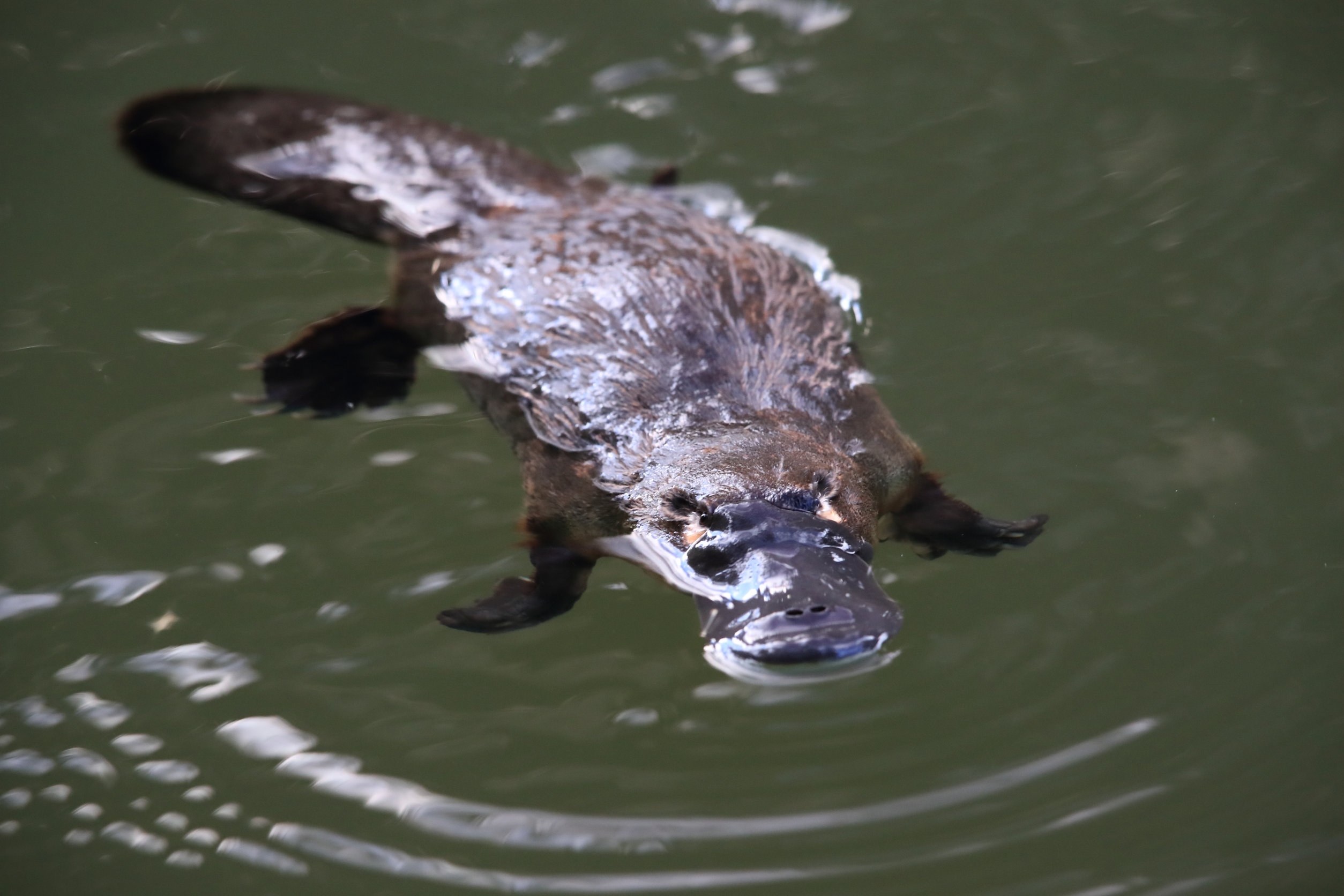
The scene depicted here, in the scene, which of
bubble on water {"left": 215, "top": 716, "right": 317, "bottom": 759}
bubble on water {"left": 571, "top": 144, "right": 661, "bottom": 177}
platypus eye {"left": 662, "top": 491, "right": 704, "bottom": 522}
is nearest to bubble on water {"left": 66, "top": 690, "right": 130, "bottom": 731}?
bubble on water {"left": 215, "top": 716, "right": 317, "bottom": 759}

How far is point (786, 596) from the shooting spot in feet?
7.60

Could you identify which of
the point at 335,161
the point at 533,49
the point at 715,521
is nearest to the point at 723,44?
the point at 533,49

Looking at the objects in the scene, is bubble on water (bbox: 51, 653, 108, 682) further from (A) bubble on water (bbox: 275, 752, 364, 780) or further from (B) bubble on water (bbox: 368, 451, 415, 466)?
(B) bubble on water (bbox: 368, 451, 415, 466)

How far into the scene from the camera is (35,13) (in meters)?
4.63

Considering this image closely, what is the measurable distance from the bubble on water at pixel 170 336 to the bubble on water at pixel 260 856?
5.25 feet

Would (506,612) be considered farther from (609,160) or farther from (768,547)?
(609,160)

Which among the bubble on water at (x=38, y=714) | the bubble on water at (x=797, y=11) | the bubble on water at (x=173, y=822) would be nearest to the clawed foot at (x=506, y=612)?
the bubble on water at (x=173, y=822)

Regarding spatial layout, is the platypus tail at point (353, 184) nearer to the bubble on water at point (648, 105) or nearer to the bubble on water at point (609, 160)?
the bubble on water at point (609, 160)

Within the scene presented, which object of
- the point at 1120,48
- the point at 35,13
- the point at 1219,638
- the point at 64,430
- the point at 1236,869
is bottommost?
the point at 1236,869

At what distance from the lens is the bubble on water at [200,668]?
2.78 m

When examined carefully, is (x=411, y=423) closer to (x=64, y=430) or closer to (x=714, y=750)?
(x=64, y=430)

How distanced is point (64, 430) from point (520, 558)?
1.43 metres

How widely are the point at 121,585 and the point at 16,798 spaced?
1.85 ft

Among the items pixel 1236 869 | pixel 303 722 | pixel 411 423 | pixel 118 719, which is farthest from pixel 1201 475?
pixel 118 719
